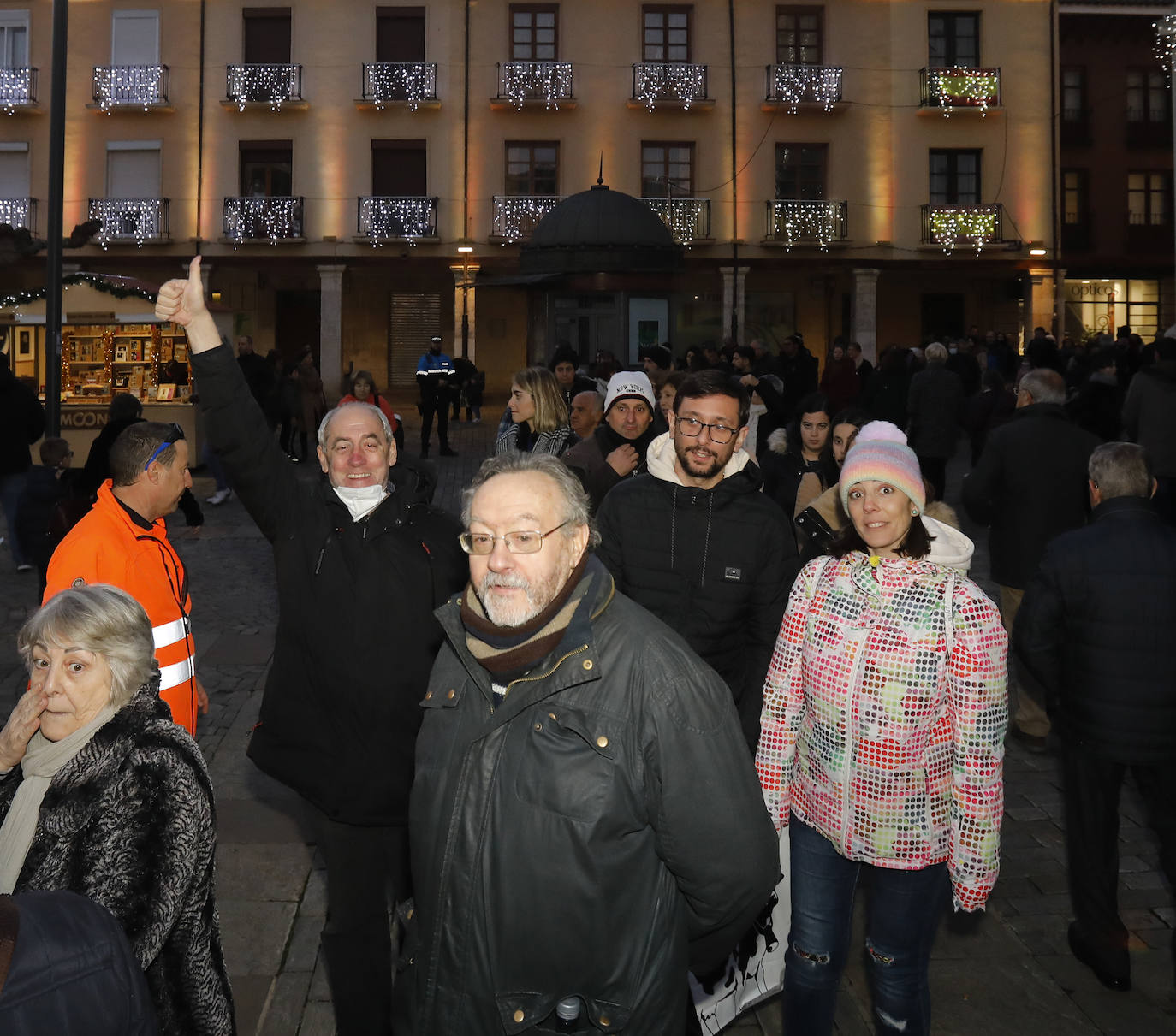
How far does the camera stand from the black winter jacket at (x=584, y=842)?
2537mm

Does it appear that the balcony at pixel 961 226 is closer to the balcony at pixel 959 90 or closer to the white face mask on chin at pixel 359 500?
the balcony at pixel 959 90

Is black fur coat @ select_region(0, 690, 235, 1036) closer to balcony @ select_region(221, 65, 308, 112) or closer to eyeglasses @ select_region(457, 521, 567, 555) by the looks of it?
eyeglasses @ select_region(457, 521, 567, 555)

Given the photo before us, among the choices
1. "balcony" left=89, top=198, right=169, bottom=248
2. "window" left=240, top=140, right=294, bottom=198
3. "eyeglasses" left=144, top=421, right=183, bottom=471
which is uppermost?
"window" left=240, top=140, right=294, bottom=198

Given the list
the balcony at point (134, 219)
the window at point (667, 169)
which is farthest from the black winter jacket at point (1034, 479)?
the balcony at point (134, 219)

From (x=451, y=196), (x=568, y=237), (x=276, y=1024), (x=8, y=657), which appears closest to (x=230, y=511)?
(x=568, y=237)

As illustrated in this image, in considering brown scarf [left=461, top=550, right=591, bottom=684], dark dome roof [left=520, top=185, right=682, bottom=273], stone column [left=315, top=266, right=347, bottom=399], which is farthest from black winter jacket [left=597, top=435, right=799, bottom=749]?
stone column [left=315, top=266, right=347, bottom=399]

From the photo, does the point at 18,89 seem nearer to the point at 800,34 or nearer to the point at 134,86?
the point at 134,86

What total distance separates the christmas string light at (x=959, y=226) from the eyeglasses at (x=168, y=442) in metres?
29.0

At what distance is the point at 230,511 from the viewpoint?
1563cm

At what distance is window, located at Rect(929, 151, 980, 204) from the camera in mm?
31828

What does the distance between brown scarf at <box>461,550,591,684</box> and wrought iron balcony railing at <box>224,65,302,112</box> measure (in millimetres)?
30643

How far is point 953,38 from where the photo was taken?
1257 inches

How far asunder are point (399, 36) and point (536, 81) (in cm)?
359

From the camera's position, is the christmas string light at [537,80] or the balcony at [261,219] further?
the balcony at [261,219]
